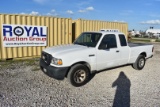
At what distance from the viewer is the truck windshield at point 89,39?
629cm

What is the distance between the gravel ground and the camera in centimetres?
453

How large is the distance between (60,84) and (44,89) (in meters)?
0.70

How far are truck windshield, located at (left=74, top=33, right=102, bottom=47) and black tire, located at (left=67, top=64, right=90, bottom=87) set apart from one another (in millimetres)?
1084

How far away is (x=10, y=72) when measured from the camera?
7355mm

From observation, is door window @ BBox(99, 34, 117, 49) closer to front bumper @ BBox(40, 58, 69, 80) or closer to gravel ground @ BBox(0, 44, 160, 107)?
gravel ground @ BBox(0, 44, 160, 107)

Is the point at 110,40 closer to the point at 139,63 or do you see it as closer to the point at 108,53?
the point at 108,53

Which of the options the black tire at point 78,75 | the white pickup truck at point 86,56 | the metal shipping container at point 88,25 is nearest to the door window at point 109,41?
the white pickup truck at point 86,56

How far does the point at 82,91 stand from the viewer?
534 centimetres

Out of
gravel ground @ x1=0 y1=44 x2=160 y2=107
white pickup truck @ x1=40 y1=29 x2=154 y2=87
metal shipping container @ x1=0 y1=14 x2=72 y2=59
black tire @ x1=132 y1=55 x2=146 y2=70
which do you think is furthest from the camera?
metal shipping container @ x1=0 y1=14 x2=72 y2=59

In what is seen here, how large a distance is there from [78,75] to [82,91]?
614 mm

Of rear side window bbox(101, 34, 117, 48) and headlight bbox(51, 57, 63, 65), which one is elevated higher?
rear side window bbox(101, 34, 117, 48)

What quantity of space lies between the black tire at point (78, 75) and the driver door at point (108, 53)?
75cm

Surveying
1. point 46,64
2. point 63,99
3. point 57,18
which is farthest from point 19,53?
point 63,99

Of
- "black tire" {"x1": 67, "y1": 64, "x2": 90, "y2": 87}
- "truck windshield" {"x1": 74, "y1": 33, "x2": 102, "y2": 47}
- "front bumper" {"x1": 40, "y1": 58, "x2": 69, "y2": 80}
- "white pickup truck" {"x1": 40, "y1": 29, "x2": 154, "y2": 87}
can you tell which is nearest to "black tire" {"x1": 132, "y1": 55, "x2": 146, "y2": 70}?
"white pickup truck" {"x1": 40, "y1": 29, "x2": 154, "y2": 87}
